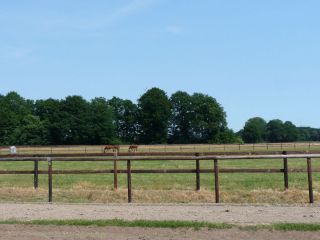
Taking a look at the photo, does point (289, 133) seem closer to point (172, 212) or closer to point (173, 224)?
point (172, 212)

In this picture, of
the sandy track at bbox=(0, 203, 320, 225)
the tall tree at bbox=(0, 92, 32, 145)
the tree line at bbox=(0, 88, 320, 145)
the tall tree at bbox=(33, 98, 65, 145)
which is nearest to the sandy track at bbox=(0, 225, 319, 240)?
the sandy track at bbox=(0, 203, 320, 225)

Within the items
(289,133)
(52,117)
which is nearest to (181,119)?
(52,117)

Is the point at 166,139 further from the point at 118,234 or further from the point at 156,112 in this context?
the point at 118,234

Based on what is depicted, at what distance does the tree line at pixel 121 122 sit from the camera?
119m

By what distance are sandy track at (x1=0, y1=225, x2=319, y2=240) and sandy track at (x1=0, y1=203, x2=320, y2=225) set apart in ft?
3.56

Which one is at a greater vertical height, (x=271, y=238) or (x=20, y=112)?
(x=20, y=112)

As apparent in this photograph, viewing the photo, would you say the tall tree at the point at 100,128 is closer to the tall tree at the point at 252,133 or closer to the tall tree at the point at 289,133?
the tall tree at the point at 252,133

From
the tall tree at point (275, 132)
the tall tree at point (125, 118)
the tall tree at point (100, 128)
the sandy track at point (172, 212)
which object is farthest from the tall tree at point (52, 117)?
the sandy track at point (172, 212)

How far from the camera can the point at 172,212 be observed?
1118 centimetres

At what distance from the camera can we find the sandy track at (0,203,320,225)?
10164 mm

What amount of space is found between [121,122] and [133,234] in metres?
128

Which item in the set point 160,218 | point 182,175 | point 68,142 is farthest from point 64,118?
point 160,218

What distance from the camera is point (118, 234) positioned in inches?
339

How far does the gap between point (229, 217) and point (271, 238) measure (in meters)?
2.23
